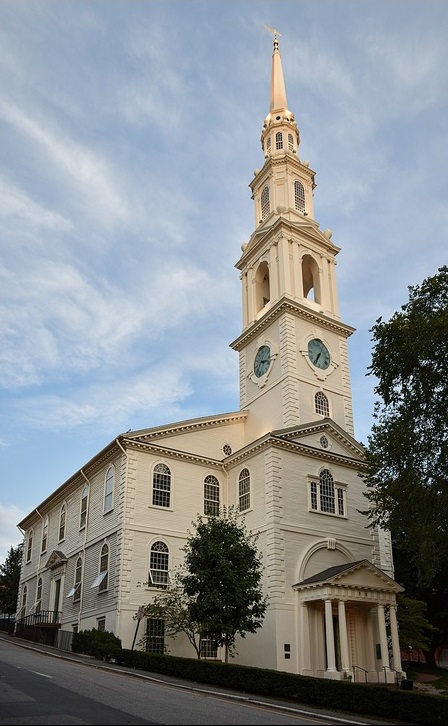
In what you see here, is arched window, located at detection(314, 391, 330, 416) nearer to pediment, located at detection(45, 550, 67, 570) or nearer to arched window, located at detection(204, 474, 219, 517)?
arched window, located at detection(204, 474, 219, 517)

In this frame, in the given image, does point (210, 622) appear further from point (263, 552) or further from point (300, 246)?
point (300, 246)

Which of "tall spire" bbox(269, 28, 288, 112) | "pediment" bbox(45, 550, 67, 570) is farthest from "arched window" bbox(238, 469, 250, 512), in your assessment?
"tall spire" bbox(269, 28, 288, 112)

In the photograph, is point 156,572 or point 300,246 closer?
point 156,572

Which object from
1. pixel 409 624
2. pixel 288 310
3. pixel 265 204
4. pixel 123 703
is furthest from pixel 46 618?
pixel 265 204

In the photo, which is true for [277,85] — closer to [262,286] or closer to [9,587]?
[262,286]

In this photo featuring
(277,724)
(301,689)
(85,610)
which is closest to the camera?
(277,724)

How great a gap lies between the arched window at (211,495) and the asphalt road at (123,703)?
46.7 feet

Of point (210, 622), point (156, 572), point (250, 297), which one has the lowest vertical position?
point (210, 622)

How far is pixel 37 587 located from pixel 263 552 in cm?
2106

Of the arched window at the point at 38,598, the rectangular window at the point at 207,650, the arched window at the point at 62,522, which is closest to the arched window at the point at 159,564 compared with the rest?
the rectangular window at the point at 207,650

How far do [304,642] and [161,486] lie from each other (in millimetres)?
10094

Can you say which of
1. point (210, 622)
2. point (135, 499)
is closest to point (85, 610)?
point (135, 499)

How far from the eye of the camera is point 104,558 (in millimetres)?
33719

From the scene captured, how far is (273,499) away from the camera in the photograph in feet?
105
